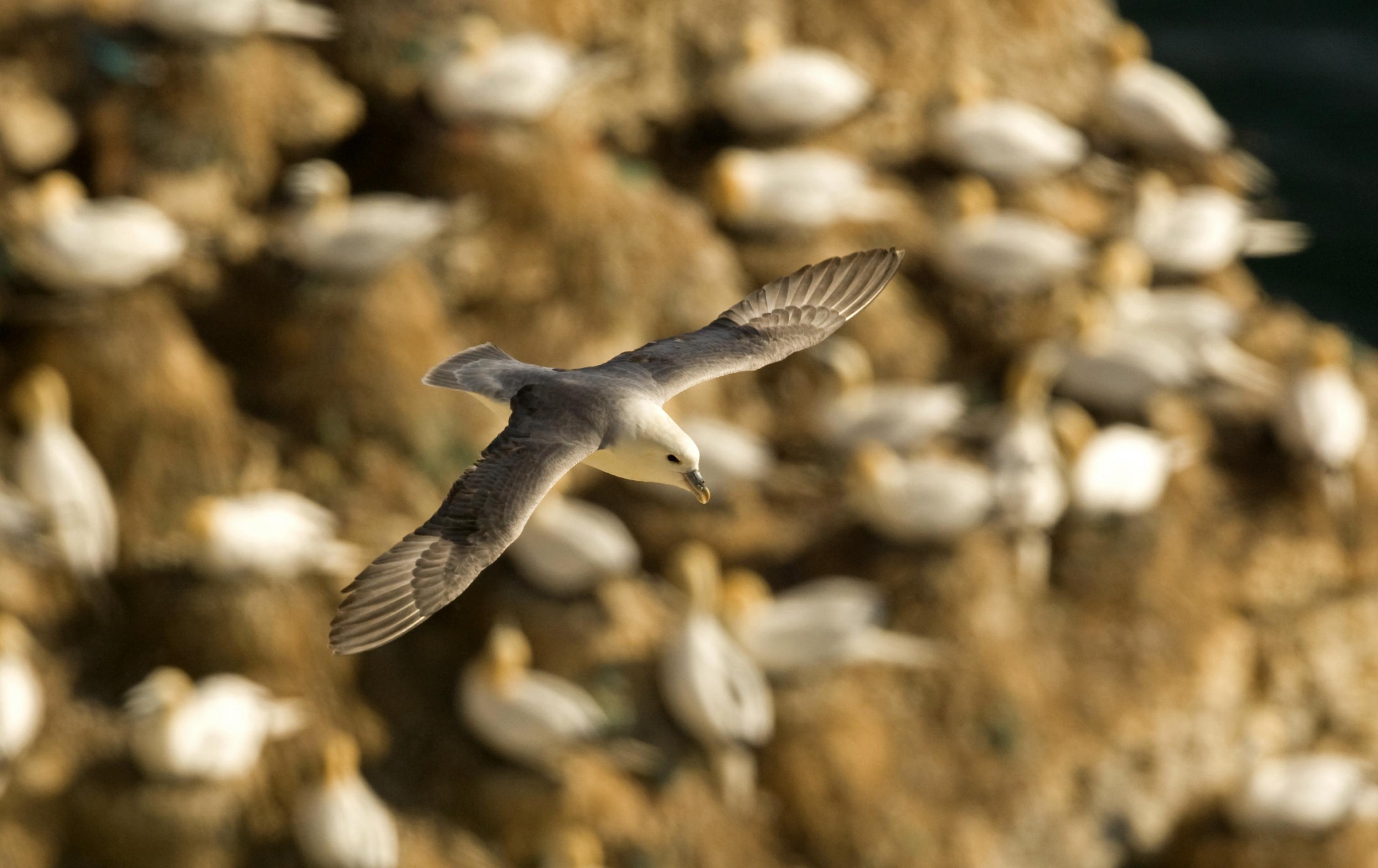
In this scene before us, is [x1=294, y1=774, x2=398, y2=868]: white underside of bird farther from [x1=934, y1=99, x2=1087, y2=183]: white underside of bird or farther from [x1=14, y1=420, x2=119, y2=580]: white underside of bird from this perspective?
[x1=934, y1=99, x2=1087, y2=183]: white underside of bird

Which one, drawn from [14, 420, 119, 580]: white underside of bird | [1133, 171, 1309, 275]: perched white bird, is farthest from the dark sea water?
[14, 420, 119, 580]: white underside of bird

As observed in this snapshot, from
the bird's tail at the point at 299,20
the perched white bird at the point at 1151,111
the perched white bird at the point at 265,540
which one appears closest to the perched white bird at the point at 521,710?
the perched white bird at the point at 265,540

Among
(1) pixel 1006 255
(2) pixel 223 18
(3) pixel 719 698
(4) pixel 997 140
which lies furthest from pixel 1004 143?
(2) pixel 223 18

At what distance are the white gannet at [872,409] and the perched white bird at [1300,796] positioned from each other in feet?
6.93

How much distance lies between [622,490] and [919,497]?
53.5 inches

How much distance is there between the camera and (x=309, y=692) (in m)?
7.30

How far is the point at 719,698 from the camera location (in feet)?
23.8

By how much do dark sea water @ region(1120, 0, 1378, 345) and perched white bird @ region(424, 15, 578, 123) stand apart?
5041 mm

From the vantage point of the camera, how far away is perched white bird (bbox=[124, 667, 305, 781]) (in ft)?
22.0

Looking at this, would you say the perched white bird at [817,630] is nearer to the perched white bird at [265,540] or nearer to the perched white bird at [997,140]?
the perched white bird at [265,540]

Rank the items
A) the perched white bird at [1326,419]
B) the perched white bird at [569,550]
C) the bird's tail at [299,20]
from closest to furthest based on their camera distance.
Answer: the perched white bird at [569,550]
the bird's tail at [299,20]
the perched white bird at [1326,419]

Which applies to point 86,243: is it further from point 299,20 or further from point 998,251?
point 998,251

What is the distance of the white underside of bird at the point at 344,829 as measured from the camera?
684 centimetres

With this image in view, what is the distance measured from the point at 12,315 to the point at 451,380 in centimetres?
429
